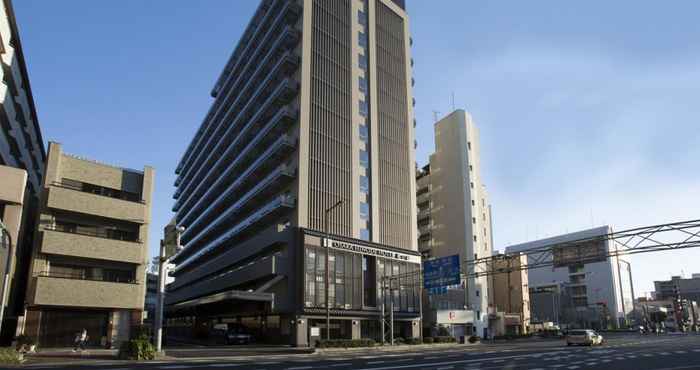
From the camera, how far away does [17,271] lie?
42.5m

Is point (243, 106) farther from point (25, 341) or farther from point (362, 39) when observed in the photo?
point (25, 341)

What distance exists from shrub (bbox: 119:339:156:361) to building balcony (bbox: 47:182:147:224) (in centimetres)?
1600

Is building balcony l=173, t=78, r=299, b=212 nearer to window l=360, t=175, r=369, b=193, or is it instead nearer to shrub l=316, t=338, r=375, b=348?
window l=360, t=175, r=369, b=193

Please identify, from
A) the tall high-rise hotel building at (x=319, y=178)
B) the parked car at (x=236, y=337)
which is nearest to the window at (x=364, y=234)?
the tall high-rise hotel building at (x=319, y=178)

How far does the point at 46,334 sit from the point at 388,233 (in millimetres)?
36919

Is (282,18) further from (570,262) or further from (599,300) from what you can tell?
(599,300)

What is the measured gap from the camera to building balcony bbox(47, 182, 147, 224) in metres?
41.1

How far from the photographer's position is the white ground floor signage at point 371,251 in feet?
184

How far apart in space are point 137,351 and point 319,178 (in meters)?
31.0

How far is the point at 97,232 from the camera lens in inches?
1756

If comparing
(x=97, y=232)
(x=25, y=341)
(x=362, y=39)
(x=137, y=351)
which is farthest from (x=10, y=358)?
(x=362, y=39)

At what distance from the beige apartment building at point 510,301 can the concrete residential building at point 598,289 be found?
31929 mm

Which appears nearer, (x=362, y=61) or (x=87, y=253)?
(x=87, y=253)

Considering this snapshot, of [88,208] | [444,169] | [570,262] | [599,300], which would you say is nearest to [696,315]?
[599,300]
